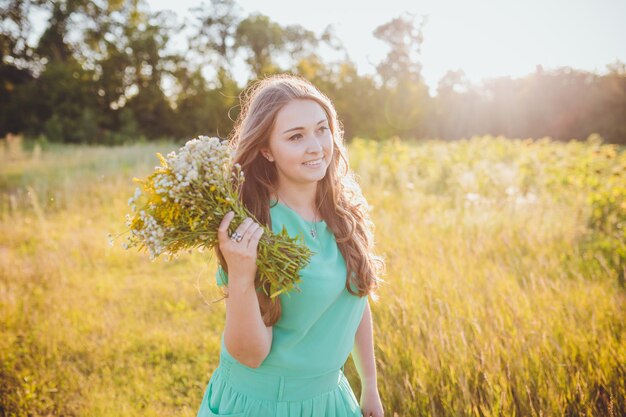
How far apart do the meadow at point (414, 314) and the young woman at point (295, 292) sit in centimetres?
39

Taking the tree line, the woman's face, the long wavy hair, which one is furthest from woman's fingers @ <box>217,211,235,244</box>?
the tree line

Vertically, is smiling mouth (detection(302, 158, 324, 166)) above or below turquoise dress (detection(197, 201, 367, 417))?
above

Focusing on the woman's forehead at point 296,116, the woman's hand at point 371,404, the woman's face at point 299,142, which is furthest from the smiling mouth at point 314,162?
the woman's hand at point 371,404

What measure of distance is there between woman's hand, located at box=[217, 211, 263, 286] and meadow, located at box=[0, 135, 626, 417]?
48 cm

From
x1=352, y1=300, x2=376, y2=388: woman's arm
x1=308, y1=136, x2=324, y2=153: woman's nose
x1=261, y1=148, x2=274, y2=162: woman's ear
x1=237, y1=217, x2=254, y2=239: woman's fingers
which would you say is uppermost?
x1=308, y1=136, x2=324, y2=153: woman's nose

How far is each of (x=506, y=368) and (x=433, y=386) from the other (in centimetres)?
47

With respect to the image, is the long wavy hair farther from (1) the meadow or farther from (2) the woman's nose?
(1) the meadow

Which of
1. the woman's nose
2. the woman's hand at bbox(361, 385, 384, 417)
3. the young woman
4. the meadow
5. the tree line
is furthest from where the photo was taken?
the tree line

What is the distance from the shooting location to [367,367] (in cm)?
198

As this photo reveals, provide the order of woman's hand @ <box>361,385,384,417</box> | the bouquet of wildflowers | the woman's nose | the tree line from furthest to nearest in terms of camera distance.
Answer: the tree line → woman's hand @ <box>361,385,384,417</box> → the woman's nose → the bouquet of wildflowers

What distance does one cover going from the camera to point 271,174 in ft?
6.21

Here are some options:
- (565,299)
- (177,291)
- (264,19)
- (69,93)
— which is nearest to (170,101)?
(69,93)

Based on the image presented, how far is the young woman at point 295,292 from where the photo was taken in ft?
5.24

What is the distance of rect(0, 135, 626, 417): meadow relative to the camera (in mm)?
2428
